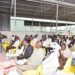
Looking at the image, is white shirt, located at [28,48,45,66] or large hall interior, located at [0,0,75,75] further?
white shirt, located at [28,48,45,66]

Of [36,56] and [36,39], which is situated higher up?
[36,39]

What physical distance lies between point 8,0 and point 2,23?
6.64 meters

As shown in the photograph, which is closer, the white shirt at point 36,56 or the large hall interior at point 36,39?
the large hall interior at point 36,39

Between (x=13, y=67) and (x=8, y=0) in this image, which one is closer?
(x=13, y=67)

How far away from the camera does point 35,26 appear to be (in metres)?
18.6

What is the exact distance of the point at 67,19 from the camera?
2102 centimetres

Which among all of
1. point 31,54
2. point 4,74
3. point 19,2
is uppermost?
point 19,2

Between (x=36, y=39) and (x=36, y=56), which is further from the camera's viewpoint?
(x=36, y=39)

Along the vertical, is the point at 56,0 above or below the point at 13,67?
above

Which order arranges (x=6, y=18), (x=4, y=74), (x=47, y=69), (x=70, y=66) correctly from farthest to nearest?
(x=6, y=18) < (x=70, y=66) < (x=47, y=69) < (x=4, y=74)

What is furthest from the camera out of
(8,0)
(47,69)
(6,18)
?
(6,18)

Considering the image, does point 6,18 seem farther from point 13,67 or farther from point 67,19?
point 13,67

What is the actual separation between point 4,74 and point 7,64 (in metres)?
0.13

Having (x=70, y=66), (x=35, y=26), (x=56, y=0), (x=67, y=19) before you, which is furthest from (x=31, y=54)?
(x=67, y=19)
